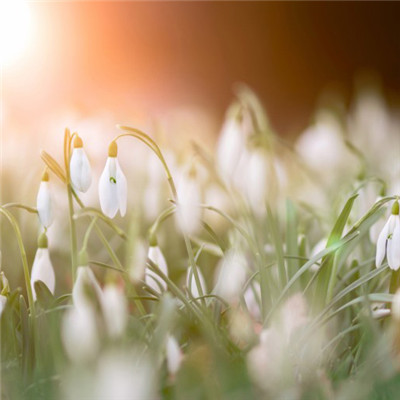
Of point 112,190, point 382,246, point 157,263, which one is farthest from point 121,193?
point 382,246

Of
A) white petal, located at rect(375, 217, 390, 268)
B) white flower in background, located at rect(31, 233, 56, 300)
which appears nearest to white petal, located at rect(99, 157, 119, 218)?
white flower in background, located at rect(31, 233, 56, 300)

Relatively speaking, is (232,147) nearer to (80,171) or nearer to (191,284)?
(191,284)

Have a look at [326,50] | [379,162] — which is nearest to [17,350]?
[379,162]

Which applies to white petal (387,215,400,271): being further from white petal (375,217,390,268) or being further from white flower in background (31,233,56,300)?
white flower in background (31,233,56,300)

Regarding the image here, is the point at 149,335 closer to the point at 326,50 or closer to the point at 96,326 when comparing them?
the point at 96,326

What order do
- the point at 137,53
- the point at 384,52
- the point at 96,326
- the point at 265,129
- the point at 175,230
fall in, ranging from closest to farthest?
the point at 96,326 < the point at 265,129 < the point at 175,230 < the point at 137,53 < the point at 384,52

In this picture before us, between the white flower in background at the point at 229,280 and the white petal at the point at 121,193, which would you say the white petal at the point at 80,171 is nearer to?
the white petal at the point at 121,193
